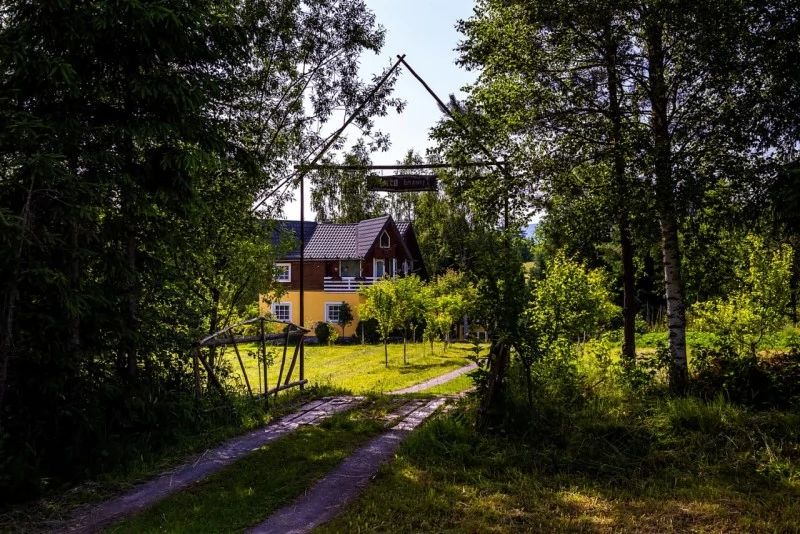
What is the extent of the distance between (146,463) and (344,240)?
25.8 meters

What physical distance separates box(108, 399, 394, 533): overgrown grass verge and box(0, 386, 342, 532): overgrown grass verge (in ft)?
2.24

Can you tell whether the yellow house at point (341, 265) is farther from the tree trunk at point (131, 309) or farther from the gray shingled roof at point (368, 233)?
the tree trunk at point (131, 309)

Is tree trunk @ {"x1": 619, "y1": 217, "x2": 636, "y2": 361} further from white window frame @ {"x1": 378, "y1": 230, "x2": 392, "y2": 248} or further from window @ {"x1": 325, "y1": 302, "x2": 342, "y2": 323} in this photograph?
window @ {"x1": 325, "y1": 302, "x2": 342, "y2": 323}

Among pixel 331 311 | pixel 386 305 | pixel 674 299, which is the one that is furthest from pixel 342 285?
pixel 674 299

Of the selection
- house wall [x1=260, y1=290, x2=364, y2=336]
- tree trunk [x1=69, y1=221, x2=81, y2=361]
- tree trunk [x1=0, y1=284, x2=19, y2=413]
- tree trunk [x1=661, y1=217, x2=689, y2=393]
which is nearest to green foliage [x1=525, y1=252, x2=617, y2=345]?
tree trunk [x1=661, y1=217, x2=689, y2=393]

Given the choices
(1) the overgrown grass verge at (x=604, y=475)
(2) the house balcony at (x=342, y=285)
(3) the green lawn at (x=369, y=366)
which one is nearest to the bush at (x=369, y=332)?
(2) the house balcony at (x=342, y=285)

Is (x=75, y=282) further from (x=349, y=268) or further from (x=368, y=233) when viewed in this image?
(x=349, y=268)

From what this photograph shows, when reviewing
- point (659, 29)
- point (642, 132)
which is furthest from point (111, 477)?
point (659, 29)

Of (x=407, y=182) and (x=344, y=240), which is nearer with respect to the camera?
(x=407, y=182)

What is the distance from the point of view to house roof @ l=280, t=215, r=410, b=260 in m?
30.4

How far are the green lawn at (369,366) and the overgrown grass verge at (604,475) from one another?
6744 millimetres

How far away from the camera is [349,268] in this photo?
31.4 meters

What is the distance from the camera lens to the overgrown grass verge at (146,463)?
470 cm

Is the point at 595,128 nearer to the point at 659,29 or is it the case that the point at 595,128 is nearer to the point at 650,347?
the point at 659,29
